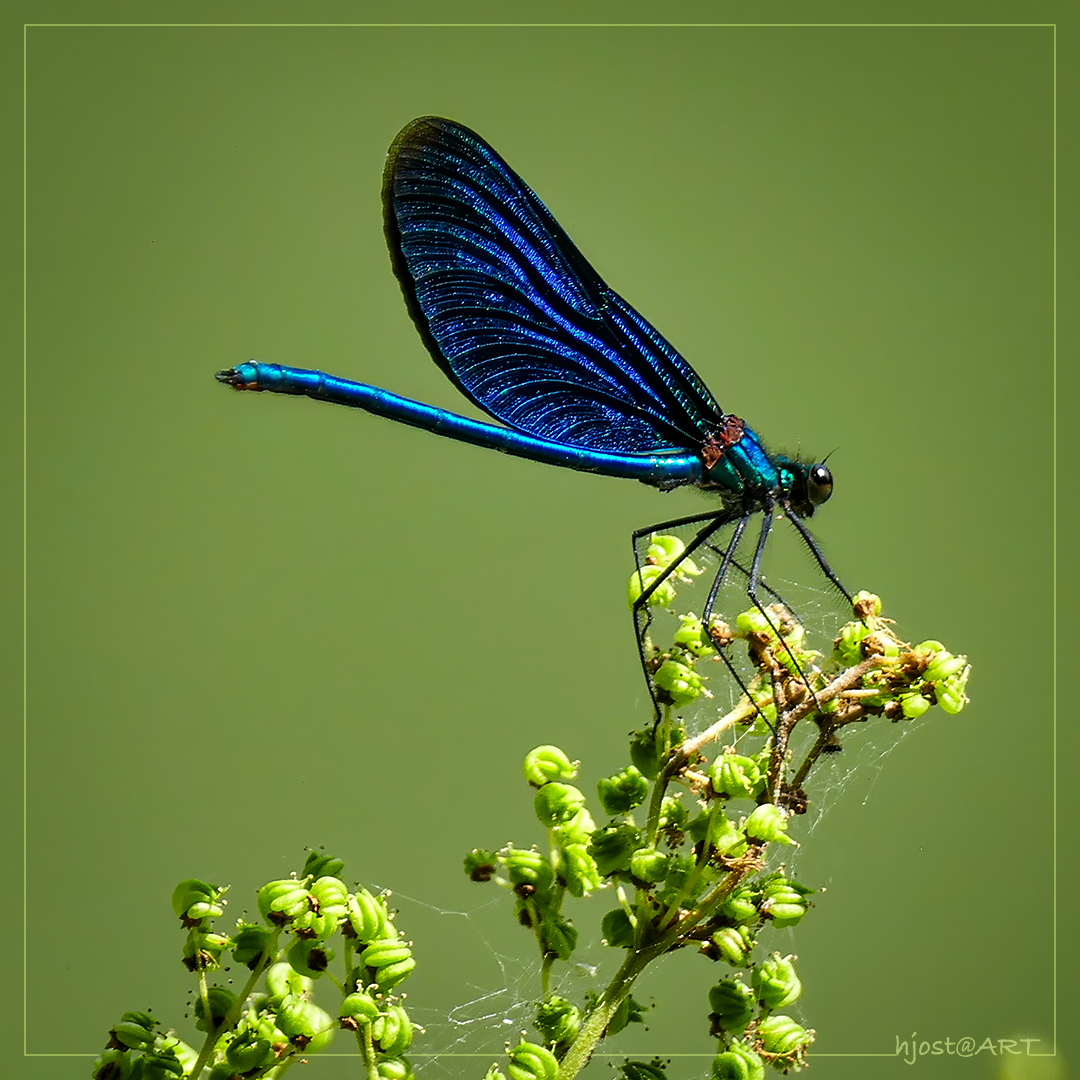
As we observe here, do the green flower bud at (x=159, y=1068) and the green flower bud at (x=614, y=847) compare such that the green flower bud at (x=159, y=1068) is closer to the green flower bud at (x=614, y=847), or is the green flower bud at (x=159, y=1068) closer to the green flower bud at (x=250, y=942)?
the green flower bud at (x=250, y=942)

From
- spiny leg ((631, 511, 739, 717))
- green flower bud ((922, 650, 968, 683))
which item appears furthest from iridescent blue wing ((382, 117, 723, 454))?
green flower bud ((922, 650, 968, 683))

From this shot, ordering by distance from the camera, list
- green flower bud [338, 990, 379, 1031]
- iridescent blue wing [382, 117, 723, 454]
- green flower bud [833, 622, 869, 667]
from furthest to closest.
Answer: iridescent blue wing [382, 117, 723, 454]
green flower bud [833, 622, 869, 667]
green flower bud [338, 990, 379, 1031]

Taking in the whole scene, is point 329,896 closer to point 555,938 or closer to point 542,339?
point 555,938

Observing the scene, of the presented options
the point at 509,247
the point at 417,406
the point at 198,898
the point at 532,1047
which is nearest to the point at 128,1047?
the point at 198,898

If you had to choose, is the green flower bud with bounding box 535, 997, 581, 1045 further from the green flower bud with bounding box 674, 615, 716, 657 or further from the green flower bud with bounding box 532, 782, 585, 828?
the green flower bud with bounding box 674, 615, 716, 657

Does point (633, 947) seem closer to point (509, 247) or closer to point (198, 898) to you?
point (198, 898)

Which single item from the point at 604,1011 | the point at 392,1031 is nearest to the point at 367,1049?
the point at 392,1031
